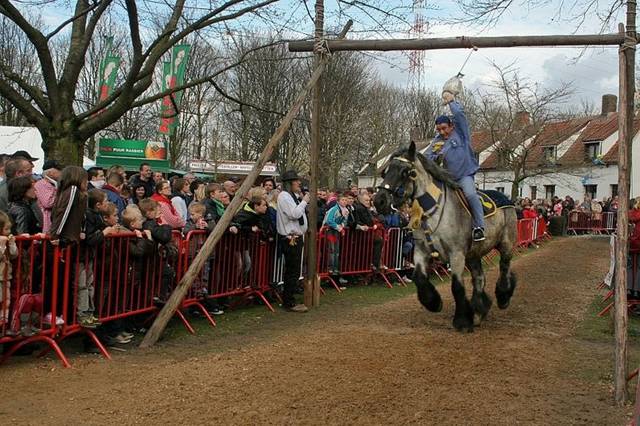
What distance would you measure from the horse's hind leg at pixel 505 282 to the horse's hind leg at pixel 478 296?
48 centimetres

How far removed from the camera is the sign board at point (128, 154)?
2878cm

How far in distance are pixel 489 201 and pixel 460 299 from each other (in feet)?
5.78

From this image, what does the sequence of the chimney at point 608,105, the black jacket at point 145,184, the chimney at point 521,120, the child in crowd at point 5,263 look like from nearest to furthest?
the child in crowd at point 5,263 < the black jacket at point 145,184 < the chimney at point 521,120 < the chimney at point 608,105

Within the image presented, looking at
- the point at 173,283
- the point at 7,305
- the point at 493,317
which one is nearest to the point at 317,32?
the point at 173,283

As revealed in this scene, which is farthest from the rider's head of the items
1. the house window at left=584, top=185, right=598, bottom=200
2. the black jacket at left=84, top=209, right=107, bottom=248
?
the house window at left=584, top=185, right=598, bottom=200

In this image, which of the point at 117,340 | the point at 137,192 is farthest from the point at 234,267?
the point at 137,192

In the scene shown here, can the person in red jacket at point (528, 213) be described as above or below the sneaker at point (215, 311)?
above

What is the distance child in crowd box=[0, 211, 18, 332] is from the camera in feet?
18.7

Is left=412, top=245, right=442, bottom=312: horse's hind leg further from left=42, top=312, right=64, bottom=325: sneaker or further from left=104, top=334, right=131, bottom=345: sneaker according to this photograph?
left=42, top=312, right=64, bottom=325: sneaker

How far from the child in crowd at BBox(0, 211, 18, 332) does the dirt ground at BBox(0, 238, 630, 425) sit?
61 centimetres

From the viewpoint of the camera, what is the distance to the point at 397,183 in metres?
7.75

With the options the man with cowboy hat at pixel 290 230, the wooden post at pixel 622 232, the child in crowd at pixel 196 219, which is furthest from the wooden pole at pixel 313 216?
the wooden post at pixel 622 232

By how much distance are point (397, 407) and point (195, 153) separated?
39236 millimetres

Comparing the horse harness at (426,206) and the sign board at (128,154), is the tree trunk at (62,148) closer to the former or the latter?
the horse harness at (426,206)
